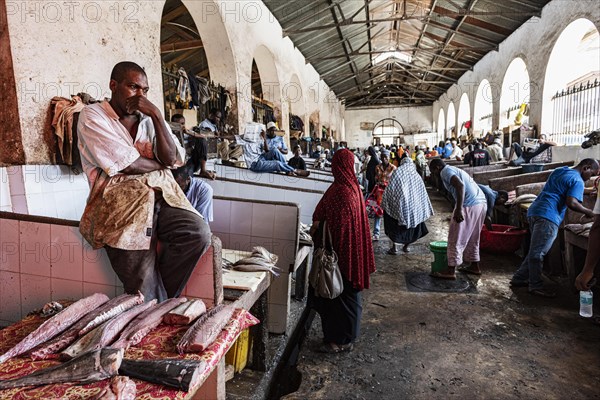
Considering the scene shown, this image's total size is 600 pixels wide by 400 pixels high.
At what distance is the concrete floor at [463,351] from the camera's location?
8.31 feet

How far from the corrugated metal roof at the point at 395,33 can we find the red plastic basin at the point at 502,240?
23.6ft

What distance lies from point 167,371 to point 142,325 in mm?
344

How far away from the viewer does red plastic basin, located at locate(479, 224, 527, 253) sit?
5285mm

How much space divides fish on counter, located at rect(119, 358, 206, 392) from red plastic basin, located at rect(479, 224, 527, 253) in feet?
17.0

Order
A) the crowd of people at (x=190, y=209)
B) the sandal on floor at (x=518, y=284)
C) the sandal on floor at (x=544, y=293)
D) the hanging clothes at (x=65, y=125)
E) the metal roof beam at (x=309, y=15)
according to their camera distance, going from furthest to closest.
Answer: the metal roof beam at (x=309, y=15) < the sandal on floor at (x=518, y=284) < the sandal on floor at (x=544, y=293) < the hanging clothes at (x=65, y=125) < the crowd of people at (x=190, y=209)

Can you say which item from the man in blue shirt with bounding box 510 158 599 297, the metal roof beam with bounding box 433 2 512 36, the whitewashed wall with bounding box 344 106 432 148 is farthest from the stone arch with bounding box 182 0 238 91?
the whitewashed wall with bounding box 344 106 432 148

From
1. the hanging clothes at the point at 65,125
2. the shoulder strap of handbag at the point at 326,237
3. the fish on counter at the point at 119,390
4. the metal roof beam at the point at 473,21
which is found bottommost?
the fish on counter at the point at 119,390

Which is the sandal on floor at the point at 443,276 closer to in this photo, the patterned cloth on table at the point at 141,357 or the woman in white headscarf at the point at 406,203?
the woman in white headscarf at the point at 406,203

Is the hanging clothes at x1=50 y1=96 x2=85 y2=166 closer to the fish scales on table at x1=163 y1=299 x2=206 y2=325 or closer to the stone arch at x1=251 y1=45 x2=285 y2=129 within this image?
the fish scales on table at x1=163 y1=299 x2=206 y2=325

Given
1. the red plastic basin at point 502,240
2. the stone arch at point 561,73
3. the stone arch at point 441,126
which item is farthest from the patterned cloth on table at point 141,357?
the stone arch at point 441,126

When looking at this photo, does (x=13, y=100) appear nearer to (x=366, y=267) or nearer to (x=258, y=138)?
(x=366, y=267)

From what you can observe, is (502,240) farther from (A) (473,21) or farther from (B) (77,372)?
(A) (473,21)

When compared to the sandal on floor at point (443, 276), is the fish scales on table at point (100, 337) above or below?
above

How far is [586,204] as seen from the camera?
462 cm
